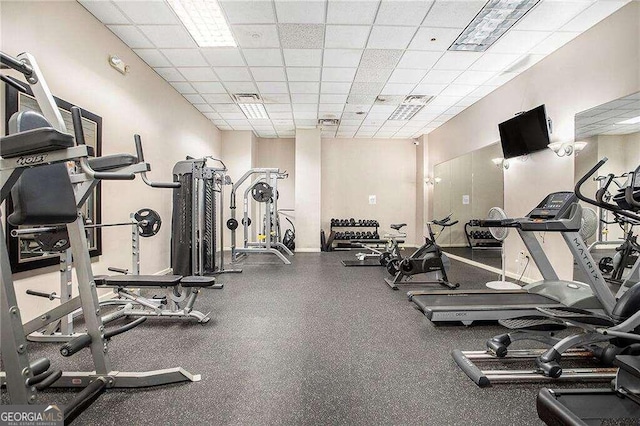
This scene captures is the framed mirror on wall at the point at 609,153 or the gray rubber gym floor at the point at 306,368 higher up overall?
the framed mirror on wall at the point at 609,153

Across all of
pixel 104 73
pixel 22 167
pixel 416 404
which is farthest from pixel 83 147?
pixel 104 73

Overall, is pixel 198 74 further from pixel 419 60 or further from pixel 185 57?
pixel 419 60

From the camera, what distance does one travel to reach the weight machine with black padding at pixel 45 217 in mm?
1204

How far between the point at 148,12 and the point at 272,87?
2137mm

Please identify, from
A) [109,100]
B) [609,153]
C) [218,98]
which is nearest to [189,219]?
[109,100]

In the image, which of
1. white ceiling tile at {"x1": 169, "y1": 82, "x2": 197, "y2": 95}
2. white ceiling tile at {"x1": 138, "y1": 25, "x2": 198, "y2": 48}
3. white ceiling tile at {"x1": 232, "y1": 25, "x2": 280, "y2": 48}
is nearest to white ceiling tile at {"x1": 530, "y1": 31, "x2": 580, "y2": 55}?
white ceiling tile at {"x1": 232, "y1": 25, "x2": 280, "y2": 48}

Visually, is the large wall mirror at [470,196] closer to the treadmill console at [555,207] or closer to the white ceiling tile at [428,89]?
the white ceiling tile at [428,89]

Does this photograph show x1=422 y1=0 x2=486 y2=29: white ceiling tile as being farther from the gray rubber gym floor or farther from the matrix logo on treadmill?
the matrix logo on treadmill

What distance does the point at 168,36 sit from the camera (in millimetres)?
3510

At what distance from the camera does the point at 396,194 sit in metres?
8.46

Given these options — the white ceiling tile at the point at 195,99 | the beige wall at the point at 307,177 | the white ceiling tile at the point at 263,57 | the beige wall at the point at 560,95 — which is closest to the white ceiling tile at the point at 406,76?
the beige wall at the point at 560,95

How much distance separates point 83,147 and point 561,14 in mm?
4546

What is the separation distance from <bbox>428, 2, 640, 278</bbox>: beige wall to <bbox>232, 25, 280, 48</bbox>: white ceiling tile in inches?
146

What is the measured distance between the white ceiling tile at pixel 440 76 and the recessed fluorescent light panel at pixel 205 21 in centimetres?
301
